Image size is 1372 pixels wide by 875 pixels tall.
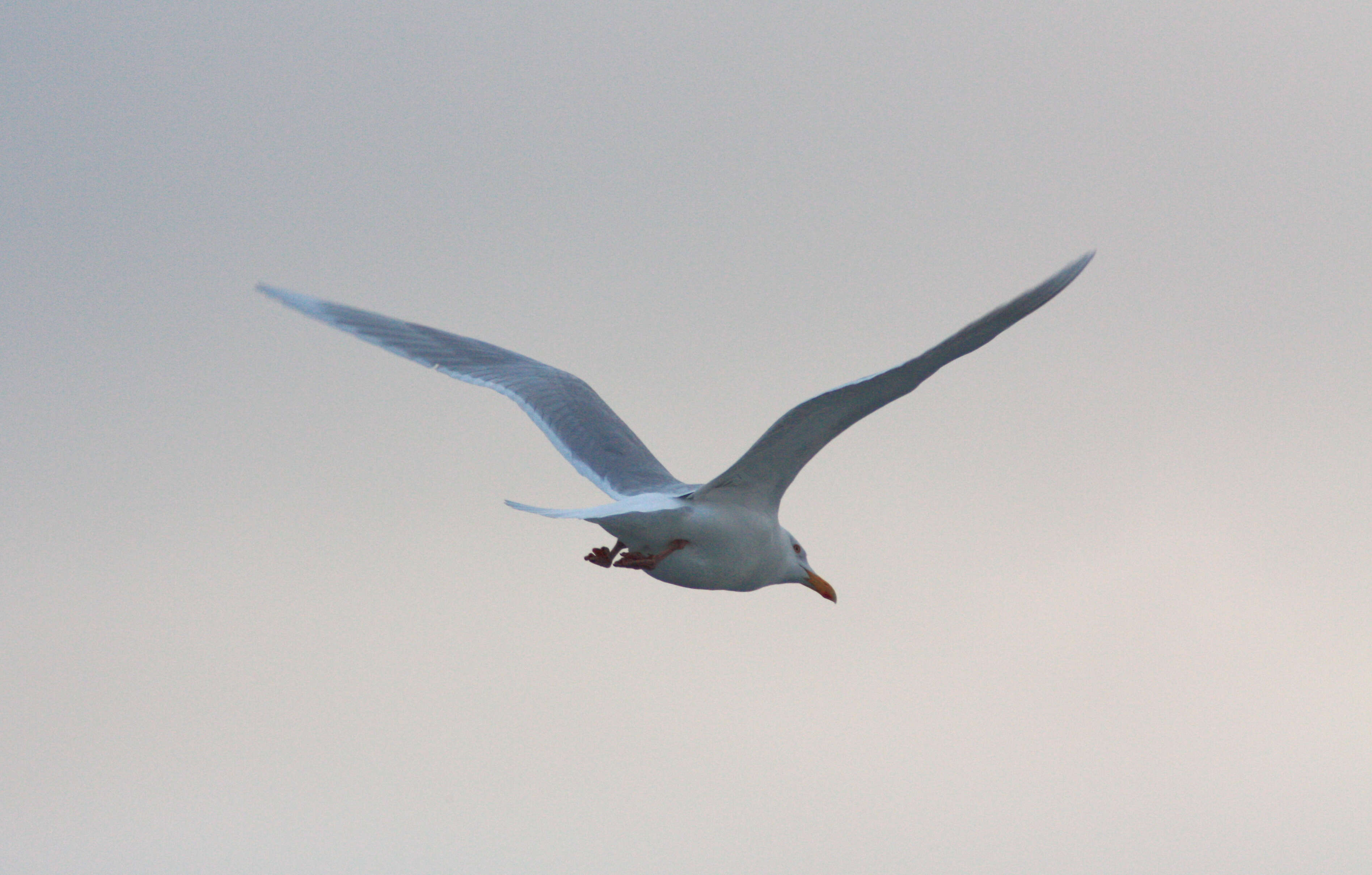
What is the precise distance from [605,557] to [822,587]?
72.3 inches

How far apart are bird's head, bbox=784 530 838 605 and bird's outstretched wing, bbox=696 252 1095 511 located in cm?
69

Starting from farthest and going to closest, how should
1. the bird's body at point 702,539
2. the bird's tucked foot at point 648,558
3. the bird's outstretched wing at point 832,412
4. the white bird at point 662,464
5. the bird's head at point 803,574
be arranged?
1. the bird's head at point 803,574
2. the bird's tucked foot at point 648,558
3. the bird's body at point 702,539
4. the white bird at point 662,464
5. the bird's outstretched wing at point 832,412

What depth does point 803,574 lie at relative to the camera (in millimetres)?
9875

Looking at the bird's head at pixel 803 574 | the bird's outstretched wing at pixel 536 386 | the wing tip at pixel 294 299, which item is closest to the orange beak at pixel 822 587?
the bird's head at pixel 803 574

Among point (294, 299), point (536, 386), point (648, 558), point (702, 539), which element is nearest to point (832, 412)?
point (702, 539)

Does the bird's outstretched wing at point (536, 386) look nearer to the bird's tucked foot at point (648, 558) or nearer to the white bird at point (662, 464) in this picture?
the white bird at point (662, 464)

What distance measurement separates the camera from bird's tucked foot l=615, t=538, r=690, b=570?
8711mm

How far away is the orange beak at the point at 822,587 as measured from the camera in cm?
995

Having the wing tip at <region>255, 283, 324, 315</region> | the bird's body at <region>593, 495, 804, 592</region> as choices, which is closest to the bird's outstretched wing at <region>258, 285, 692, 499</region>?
the wing tip at <region>255, 283, 324, 315</region>

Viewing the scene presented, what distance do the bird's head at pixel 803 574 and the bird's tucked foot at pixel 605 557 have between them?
134cm

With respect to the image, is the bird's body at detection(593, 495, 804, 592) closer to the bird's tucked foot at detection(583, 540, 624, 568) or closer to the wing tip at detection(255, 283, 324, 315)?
the bird's tucked foot at detection(583, 540, 624, 568)

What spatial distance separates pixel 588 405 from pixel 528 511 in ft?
9.30

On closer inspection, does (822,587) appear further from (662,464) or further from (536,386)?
(536,386)

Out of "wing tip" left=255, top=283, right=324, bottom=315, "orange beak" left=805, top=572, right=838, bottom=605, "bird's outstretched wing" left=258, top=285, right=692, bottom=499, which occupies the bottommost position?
"orange beak" left=805, top=572, right=838, bottom=605
